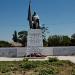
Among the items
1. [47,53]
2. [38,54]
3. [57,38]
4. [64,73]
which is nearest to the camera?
[64,73]

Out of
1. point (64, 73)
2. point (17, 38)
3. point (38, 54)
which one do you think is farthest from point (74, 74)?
point (17, 38)

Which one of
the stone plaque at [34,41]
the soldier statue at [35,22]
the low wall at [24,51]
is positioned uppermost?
the soldier statue at [35,22]

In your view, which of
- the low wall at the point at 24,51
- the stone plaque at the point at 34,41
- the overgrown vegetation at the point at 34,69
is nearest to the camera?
the overgrown vegetation at the point at 34,69

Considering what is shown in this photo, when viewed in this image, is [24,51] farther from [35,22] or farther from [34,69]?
[34,69]

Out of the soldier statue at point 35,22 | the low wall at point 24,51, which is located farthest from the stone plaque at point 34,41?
the low wall at point 24,51

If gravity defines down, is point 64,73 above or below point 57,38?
below

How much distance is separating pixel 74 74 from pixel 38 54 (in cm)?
1239

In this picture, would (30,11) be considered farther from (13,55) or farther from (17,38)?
(17,38)

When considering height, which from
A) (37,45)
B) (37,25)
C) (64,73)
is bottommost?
(64,73)

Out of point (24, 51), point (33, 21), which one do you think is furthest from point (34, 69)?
point (24, 51)

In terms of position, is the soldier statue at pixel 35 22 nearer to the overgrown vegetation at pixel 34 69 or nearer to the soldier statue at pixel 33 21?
the soldier statue at pixel 33 21

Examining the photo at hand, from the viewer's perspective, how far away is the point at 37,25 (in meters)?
23.3

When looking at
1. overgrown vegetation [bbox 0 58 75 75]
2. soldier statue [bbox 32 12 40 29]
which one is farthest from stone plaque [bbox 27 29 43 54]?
overgrown vegetation [bbox 0 58 75 75]

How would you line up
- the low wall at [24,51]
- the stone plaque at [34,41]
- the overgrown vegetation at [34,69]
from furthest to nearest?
1. the low wall at [24,51]
2. the stone plaque at [34,41]
3. the overgrown vegetation at [34,69]
